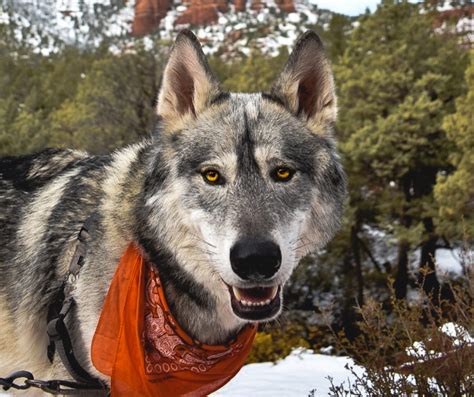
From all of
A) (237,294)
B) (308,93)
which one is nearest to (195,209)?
(237,294)

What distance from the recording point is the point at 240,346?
11.3ft

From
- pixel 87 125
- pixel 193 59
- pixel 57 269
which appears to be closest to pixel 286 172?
pixel 193 59

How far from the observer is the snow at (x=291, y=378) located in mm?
6027

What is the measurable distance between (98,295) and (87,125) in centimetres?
2548

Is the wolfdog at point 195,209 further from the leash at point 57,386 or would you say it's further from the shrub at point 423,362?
the shrub at point 423,362

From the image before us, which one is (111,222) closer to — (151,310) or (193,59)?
(151,310)

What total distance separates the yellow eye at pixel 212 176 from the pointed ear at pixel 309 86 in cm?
71

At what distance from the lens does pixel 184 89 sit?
3303 mm

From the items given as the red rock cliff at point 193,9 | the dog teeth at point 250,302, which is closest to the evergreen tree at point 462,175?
the dog teeth at point 250,302

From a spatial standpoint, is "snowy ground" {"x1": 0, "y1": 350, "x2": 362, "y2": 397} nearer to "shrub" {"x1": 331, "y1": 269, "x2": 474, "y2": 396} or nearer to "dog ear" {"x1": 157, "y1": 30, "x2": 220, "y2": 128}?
"shrub" {"x1": 331, "y1": 269, "x2": 474, "y2": 396}

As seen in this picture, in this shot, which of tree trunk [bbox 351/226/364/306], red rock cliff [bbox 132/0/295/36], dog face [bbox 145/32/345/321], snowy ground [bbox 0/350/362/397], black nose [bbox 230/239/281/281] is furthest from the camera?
red rock cliff [bbox 132/0/295/36]

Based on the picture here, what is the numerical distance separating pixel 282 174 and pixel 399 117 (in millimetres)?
20129

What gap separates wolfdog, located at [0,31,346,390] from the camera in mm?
2770

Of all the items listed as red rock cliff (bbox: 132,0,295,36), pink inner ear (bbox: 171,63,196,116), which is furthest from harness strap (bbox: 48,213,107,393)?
red rock cliff (bbox: 132,0,295,36)
